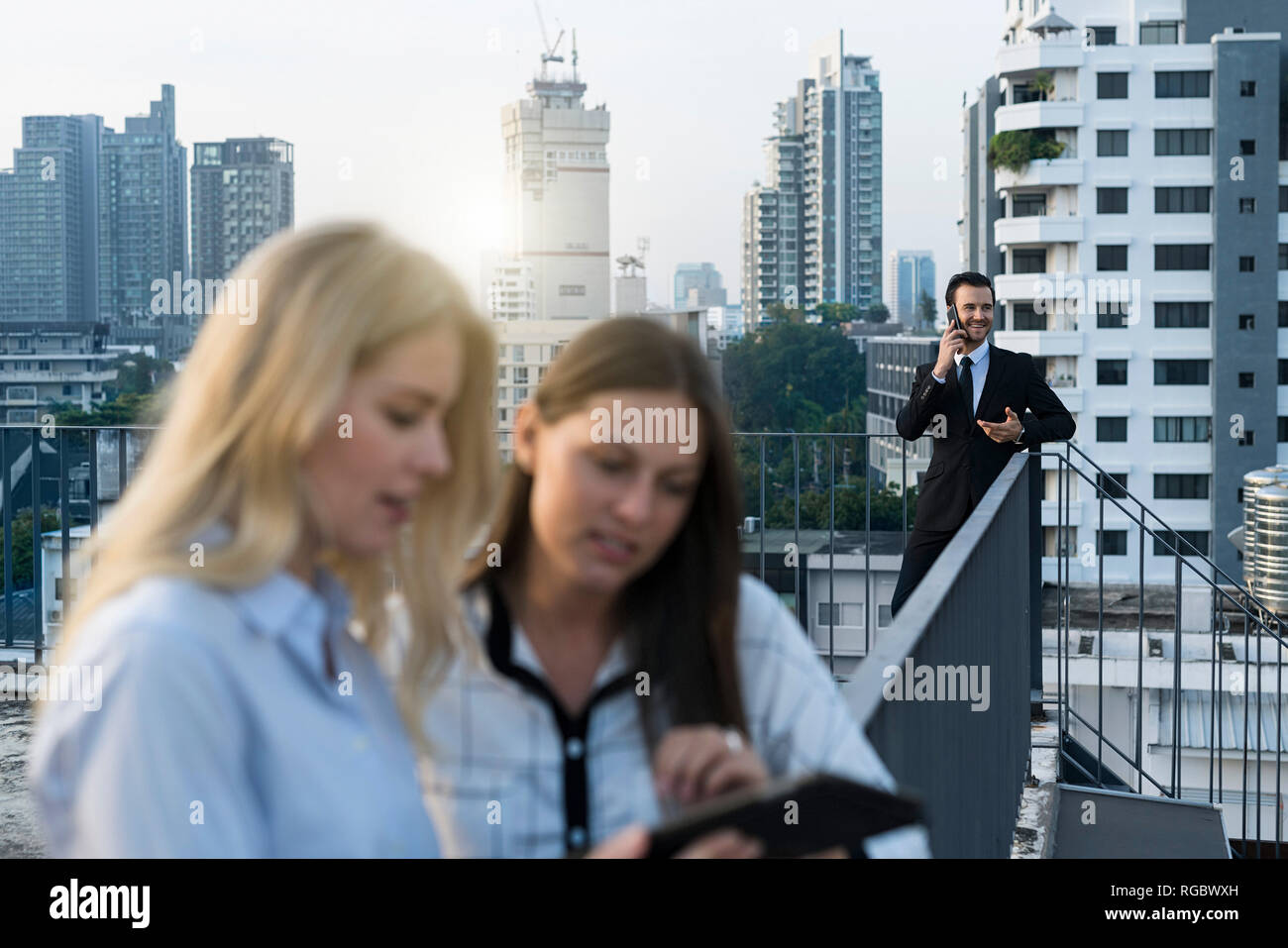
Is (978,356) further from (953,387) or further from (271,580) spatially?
(271,580)

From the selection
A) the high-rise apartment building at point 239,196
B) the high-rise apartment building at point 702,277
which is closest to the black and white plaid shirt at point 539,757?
the high-rise apartment building at point 239,196

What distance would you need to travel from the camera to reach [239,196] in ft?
136

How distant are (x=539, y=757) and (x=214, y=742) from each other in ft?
1.55

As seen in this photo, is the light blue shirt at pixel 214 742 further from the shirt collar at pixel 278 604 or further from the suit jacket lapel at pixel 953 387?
the suit jacket lapel at pixel 953 387

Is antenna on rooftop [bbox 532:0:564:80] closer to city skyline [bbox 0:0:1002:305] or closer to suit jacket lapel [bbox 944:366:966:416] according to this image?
city skyline [bbox 0:0:1002:305]

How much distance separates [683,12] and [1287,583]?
56991 mm

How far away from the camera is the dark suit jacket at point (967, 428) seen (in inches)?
192

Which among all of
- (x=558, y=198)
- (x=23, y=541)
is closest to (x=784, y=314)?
(x=558, y=198)

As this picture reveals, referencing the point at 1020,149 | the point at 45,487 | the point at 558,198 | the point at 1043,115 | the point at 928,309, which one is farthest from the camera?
the point at 928,309

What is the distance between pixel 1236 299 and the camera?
5300 centimetres

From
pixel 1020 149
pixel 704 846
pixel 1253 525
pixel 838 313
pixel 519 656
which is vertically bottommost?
pixel 1253 525

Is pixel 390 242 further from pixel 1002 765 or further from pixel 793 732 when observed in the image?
pixel 1002 765

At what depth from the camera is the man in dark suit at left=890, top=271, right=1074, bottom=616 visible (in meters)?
4.87
